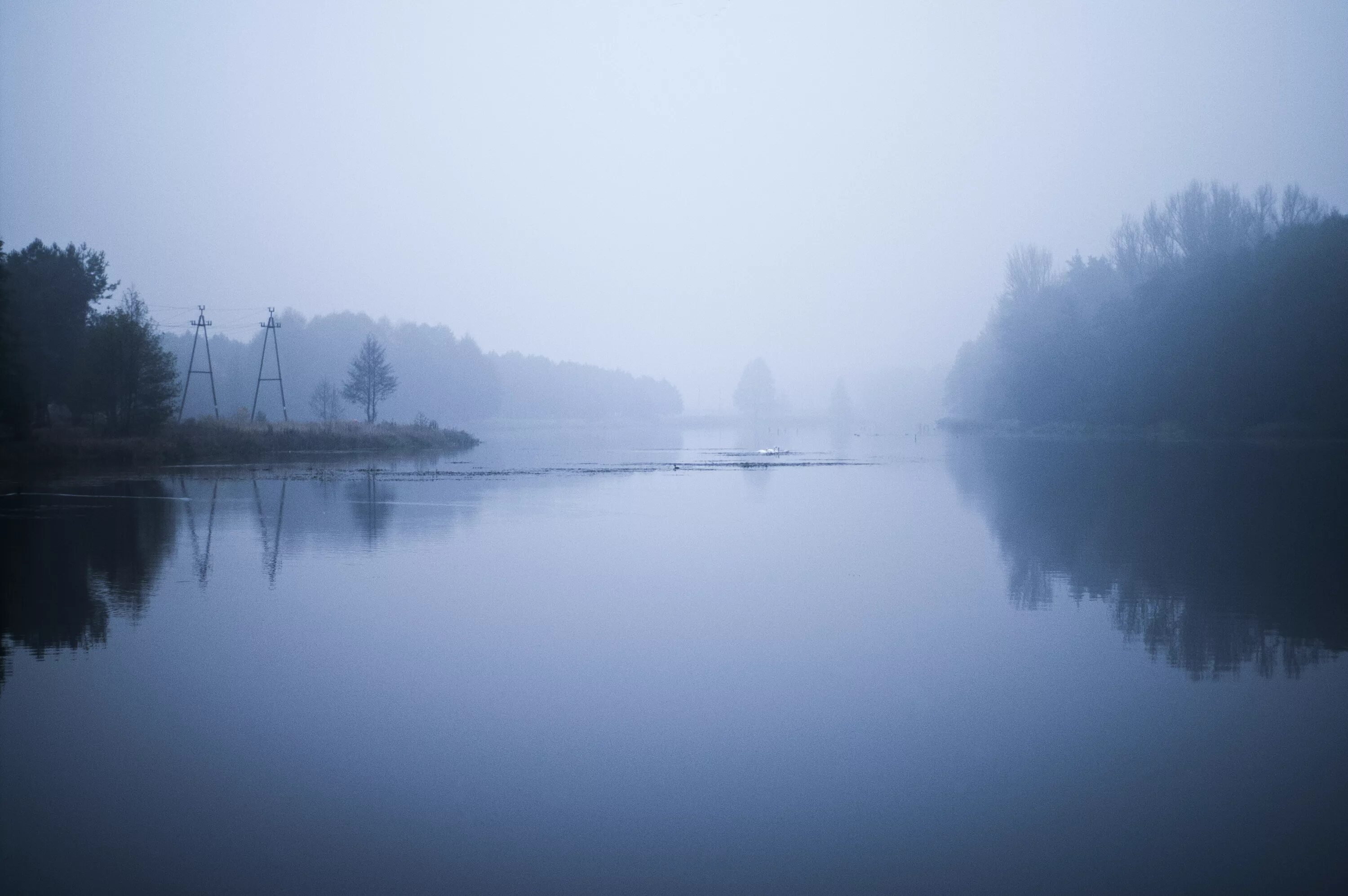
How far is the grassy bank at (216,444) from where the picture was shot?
40.2 metres

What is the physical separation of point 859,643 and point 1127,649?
2817 mm

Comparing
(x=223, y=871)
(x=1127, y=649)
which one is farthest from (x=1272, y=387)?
(x=223, y=871)

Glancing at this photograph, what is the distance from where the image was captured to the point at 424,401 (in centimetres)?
11312

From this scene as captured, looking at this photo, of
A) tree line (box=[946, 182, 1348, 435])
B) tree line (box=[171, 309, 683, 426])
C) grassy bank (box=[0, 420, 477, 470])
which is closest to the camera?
grassy bank (box=[0, 420, 477, 470])

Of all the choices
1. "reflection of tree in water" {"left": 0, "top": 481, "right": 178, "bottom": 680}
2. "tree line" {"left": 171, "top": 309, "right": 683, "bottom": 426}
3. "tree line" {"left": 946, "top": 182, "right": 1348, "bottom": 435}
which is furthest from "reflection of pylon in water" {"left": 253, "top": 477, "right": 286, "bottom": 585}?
"tree line" {"left": 171, "top": 309, "right": 683, "bottom": 426}

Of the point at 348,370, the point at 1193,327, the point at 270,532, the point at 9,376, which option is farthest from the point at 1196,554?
the point at 348,370

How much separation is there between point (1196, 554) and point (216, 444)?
151 feet

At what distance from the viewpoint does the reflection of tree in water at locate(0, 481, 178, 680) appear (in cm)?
1122

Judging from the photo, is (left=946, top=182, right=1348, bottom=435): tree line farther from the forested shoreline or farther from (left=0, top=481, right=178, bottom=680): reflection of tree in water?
(left=0, top=481, right=178, bottom=680): reflection of tree in water

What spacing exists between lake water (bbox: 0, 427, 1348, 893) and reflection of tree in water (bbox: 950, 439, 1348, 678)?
0.11 m

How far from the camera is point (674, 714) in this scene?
822 centimetres

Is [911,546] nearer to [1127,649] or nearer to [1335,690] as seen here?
[1127,649]

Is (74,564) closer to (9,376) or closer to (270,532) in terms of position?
(270,532)

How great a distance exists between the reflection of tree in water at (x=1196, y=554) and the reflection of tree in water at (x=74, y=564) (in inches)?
468
